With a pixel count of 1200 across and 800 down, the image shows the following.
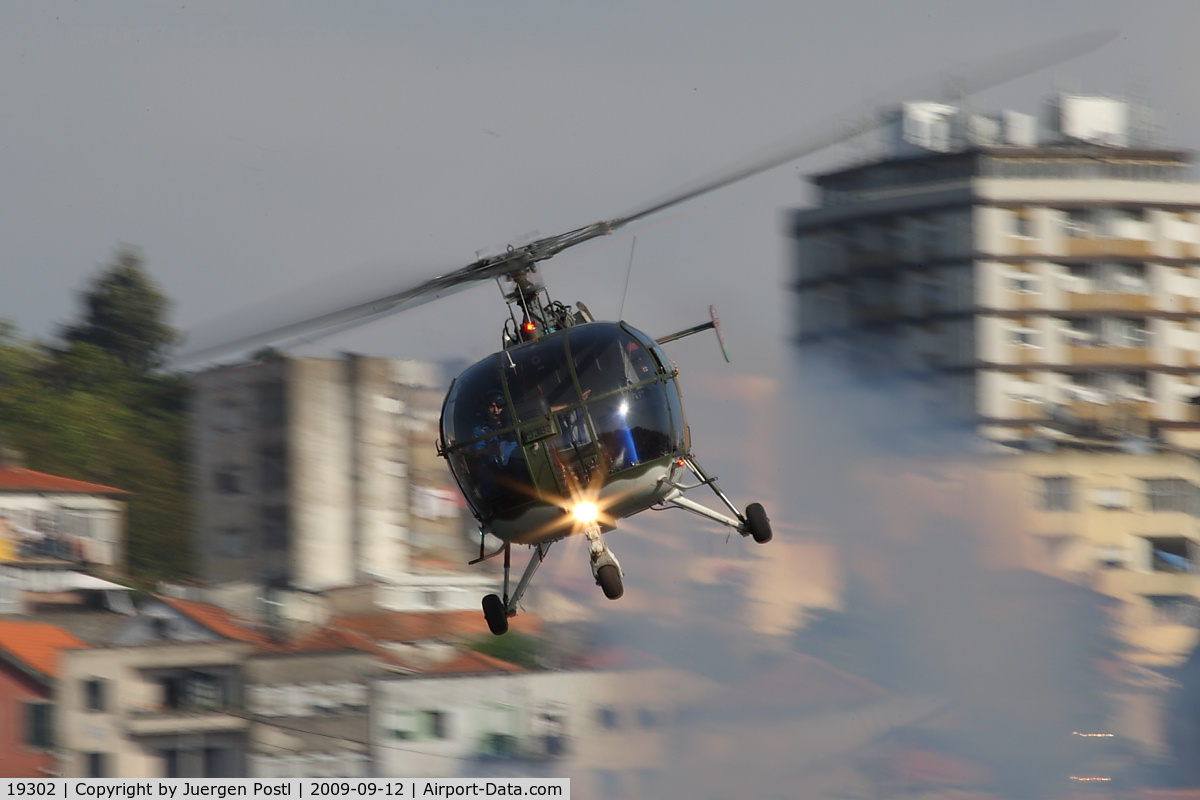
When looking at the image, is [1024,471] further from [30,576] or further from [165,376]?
[165,376]

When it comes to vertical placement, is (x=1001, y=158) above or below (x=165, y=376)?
above

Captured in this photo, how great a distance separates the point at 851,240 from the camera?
9225cm

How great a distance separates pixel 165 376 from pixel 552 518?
79.5 metres

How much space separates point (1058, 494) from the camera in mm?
70688

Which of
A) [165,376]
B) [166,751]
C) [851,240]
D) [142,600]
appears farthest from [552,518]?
[165,376]

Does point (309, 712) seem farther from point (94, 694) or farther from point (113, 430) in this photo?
point (113, 430)

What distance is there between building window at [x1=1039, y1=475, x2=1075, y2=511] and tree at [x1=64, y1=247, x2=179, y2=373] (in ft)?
187

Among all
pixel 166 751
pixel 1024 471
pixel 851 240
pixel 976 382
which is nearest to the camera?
pixel 166 751

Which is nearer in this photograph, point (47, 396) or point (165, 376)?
point (47, 396)

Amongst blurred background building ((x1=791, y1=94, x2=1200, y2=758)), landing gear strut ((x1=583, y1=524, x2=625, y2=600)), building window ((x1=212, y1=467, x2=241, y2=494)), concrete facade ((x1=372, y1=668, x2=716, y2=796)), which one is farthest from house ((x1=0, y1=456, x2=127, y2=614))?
landing gear strut ((x1=583, y1=524, x2=625, y2=600))

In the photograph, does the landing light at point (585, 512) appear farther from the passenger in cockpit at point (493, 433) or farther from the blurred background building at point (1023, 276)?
the blurred background building at point (1023, 276)
